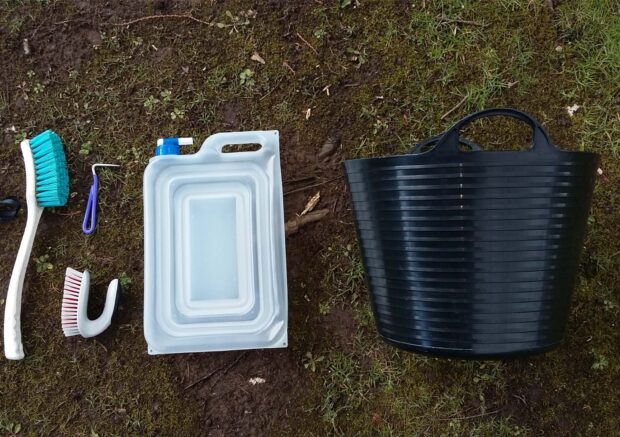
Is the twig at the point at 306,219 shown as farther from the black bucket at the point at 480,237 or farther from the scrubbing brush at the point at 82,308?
the scrubbing brush at the point at 82,308

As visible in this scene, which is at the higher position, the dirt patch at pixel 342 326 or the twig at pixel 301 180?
the twig at pixel 301 180

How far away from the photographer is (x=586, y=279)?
1513 millimetres

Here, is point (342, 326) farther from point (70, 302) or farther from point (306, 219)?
point (70, 302)

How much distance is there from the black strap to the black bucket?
0.97 metres

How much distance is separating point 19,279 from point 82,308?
20 centimetres

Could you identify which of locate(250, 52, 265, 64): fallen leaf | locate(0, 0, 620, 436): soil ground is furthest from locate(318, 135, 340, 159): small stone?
locate(250, 52, 265, 64): fallen leaf

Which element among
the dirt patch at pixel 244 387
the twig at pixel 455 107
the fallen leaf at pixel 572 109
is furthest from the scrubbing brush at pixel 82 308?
the fallen leaf at pixel 572 109

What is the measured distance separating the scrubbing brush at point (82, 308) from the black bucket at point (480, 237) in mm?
745

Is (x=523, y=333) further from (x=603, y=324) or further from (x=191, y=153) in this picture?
(x=191, y=153)

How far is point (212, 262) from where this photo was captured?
1471mm

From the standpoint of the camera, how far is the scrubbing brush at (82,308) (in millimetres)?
1505

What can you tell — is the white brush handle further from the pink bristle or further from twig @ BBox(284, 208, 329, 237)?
twig @ BBox(284, 208, 329, 237)

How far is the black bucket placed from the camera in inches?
43.5

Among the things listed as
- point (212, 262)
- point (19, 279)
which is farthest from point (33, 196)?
point (212, 262)
